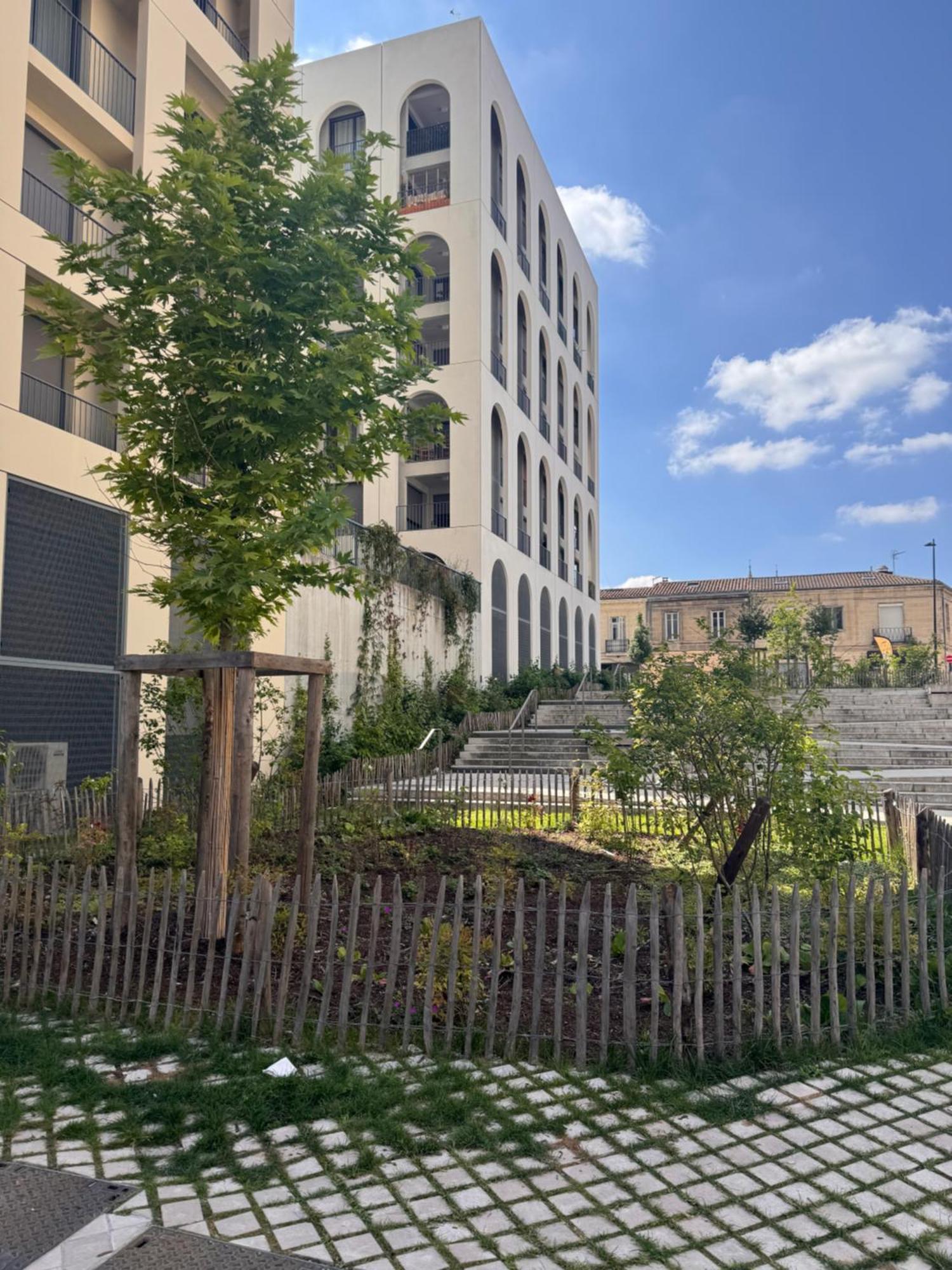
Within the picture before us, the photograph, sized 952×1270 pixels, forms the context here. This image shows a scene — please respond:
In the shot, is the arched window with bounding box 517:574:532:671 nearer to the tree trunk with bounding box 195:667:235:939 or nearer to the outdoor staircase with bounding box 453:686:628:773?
the outdoor staircase with bounding box 453:686:628:773

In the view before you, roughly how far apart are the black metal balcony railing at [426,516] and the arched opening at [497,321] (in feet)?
17.5

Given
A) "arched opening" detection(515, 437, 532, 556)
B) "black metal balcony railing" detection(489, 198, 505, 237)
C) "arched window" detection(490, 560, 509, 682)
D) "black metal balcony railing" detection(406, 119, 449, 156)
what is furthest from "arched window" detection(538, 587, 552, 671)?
"black metal balcony railing" detection(406, 119, 449, 156)

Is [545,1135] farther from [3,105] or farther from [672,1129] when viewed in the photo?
[3,105]

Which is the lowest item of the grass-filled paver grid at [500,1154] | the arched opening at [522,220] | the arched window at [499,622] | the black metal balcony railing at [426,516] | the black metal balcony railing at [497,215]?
the grass-filled paver grid at [500,1154]

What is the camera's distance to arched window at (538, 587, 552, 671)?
36344 mm

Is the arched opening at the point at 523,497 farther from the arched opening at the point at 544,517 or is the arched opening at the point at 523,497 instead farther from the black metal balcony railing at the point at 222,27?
the black metal balcony railing at the point at 222,27

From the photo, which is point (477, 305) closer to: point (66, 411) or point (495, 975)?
point (66, 411)

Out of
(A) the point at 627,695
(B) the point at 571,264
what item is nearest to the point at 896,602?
(B) the point at 571,264

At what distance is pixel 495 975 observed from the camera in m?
4.68

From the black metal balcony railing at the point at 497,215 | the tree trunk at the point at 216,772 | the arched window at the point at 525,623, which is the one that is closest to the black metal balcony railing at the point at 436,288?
the black metal balcony railing at the point at 497,215

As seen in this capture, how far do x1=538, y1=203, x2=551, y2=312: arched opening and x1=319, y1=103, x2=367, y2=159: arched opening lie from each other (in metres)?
8.61

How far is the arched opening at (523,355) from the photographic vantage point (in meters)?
33.6

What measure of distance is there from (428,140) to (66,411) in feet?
71.8

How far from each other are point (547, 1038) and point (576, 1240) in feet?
5.67
